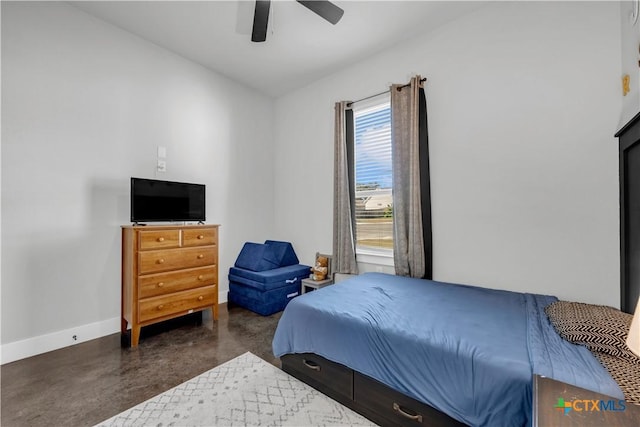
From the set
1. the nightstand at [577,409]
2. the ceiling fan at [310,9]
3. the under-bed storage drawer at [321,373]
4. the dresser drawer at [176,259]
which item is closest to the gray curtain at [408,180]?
the ceiling fan at [310,9]

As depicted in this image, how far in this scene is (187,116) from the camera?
3344 mm

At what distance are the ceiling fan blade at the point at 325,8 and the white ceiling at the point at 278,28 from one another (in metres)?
0.39

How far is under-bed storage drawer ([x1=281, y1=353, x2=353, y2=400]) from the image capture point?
5.43 feet

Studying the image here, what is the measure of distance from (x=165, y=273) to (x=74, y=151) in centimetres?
139

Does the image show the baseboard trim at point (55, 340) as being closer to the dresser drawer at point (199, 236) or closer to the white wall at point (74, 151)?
the white wall at point (74, 151)

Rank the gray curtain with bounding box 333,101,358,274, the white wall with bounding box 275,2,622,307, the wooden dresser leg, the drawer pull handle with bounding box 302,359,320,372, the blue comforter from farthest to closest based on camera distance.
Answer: the gray curtain with bounding box 333,101,358,274, the wooden dresser leg, the white wall with bounding box 275,2,622,307, the drawer pull handle with bounding box 302,359,320,372, the blue comforter

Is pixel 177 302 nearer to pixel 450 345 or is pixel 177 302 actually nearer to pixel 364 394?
pixel 364 394

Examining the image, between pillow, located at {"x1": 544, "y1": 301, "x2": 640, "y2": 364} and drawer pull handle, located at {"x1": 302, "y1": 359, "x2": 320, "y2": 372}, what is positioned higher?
pillow, located at {"x1": 544, "y1": 301, "x2": 640, "y2": 364}

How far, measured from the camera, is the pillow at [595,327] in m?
1.24

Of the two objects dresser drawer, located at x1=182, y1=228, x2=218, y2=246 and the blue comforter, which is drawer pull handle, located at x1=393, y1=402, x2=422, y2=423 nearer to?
the blue comforter

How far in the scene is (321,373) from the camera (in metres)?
1.78

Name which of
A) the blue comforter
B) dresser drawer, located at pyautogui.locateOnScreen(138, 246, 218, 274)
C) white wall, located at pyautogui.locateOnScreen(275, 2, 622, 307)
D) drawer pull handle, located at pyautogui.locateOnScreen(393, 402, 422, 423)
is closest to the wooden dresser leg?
dresser drawer, located at pyautogui.locateOnScreen(138, 246, 218, 274)

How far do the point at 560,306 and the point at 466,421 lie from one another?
113 cm

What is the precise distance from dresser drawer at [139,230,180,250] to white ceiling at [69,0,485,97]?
2.08m
